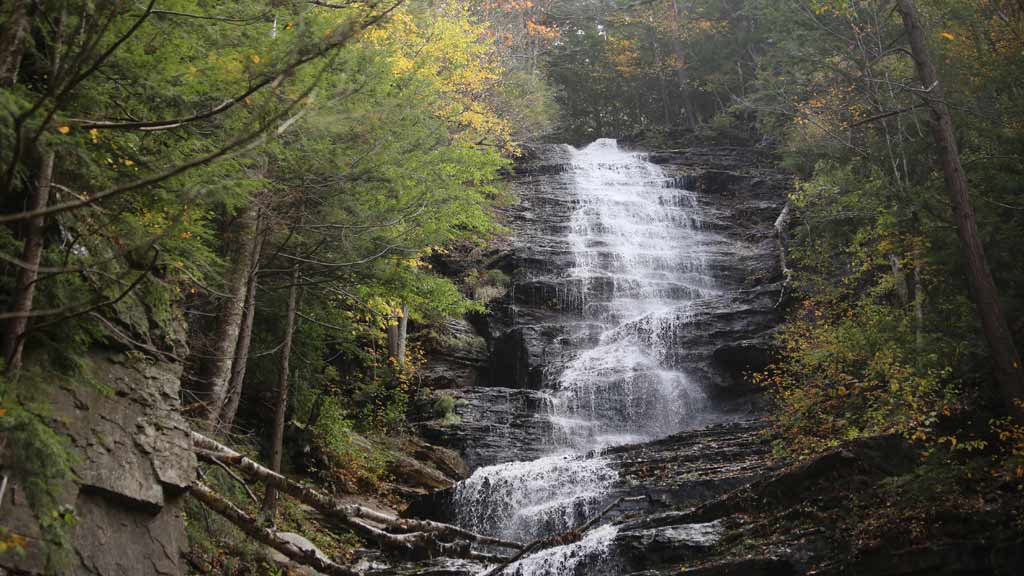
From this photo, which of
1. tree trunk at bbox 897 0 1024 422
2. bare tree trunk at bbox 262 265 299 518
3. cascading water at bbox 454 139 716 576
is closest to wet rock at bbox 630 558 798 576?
cascading water at bbox 454 139 716 576

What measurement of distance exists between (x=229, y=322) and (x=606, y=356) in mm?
11189

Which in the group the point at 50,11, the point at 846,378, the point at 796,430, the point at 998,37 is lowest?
the point at 796,430

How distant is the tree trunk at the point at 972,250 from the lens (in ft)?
28.1

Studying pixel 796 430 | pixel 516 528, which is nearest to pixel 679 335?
pixel 796 430

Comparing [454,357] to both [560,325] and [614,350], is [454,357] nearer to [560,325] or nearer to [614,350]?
[560,325]

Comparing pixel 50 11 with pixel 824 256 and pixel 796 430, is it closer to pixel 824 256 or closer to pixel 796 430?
pixel 796 430

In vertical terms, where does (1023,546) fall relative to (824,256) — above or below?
below

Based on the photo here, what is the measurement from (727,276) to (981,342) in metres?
13.4

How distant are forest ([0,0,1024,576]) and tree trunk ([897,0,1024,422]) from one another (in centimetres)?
4

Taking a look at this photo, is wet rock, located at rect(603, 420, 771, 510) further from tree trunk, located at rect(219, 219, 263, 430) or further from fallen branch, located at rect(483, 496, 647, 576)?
tree trunk, located at rect(219, 219, 263, 430)

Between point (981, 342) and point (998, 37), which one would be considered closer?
point (981, 342)

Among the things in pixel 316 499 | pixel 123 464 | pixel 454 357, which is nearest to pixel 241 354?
pixel 316 499

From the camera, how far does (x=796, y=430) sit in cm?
1189

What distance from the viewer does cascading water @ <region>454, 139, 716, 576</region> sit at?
40.8 feet
